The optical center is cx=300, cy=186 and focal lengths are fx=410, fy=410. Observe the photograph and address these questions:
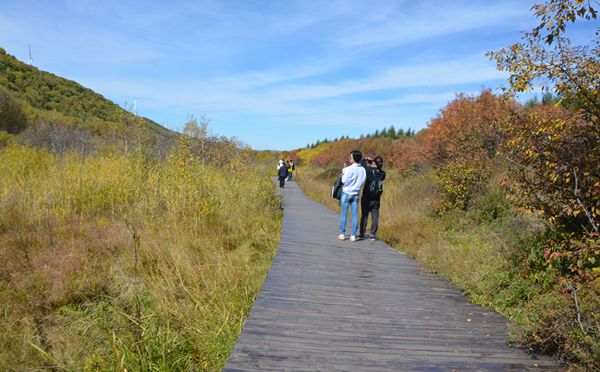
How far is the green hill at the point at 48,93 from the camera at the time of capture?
3662 cm

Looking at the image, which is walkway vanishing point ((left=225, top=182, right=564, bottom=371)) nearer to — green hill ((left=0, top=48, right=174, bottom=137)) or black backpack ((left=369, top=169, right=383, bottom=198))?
black backpack ((left=369, top=169, right=383, bottom=198))

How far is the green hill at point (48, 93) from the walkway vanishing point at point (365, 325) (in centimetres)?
3043

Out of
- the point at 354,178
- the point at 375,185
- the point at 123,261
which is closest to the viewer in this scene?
the point at 123,261

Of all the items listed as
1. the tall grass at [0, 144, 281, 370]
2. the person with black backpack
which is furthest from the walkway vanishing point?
the person with black backpack

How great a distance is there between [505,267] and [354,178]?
2999 mm

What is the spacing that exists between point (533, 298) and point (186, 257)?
191 inches

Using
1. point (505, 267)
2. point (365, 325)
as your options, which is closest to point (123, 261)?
point (365, 325)

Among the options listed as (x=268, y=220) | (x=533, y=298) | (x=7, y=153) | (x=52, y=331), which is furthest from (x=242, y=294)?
(x=7, y=153)

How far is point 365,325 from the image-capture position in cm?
417

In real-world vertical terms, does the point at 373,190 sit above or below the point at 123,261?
above

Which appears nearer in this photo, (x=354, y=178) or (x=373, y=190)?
(x=354, y=178)

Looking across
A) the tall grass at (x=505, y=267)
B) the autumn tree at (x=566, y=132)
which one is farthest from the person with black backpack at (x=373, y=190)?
the autumn tree at (x=566, y=132)

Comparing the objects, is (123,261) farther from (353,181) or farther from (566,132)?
(566,132)

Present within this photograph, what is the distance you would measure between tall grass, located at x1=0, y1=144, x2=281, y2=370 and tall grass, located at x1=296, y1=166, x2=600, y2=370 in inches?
118
